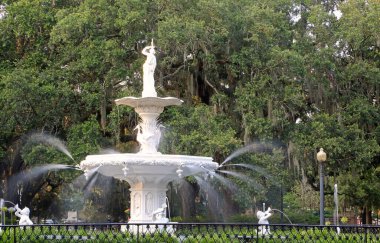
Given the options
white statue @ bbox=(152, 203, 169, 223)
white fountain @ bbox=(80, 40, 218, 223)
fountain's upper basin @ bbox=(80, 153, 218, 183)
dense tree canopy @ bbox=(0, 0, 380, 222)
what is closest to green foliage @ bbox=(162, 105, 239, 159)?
dense tree canopy @ bbox=(0, 0, 380, 222)

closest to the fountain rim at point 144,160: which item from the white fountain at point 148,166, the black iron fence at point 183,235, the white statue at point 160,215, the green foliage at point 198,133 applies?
the white fountain at point 148,166

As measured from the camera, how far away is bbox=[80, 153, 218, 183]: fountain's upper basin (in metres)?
17.5

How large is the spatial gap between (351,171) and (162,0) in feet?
31.3

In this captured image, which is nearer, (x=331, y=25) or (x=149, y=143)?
(x=149, y=143)

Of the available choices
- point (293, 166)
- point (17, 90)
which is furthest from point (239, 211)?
point (17, 90)

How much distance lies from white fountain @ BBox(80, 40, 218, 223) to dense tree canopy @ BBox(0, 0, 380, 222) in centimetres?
737

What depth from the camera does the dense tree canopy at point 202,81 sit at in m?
27.7

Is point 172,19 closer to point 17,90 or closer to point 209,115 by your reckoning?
point 209,115

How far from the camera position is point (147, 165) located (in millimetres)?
17625

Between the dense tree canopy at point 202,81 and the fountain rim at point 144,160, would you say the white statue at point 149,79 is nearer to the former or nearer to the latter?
the fountain rim at point 144,160

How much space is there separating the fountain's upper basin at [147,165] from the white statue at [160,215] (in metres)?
0.76

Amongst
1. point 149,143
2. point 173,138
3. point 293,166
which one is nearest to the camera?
point 149,143

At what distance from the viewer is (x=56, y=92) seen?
92.4 feet

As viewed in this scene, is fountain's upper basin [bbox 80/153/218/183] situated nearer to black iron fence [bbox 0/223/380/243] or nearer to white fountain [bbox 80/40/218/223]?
white fountain [bbox 80/40/218/223]
